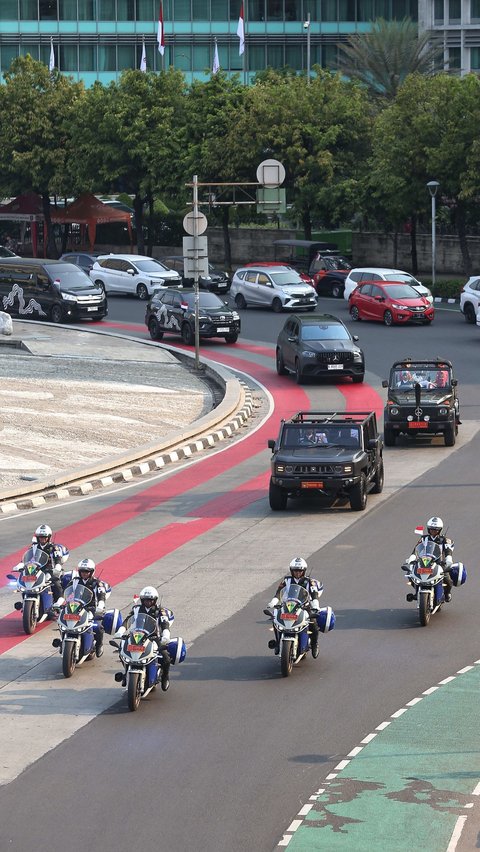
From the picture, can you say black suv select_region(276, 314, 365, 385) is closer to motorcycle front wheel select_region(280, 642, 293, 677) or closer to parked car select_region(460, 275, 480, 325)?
parked car select_region(460, 275, 480, 325)

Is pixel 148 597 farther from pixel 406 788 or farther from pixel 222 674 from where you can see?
pixel 406 788

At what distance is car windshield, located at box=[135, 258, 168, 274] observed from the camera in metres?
60.3

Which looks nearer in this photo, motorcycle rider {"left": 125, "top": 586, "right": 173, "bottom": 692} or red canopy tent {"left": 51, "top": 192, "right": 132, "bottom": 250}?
motorcycle rider {"left": 125, "top": 586, "right": 173, "bottom": 692}

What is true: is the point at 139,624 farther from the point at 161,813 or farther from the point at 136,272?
the point at 136,272

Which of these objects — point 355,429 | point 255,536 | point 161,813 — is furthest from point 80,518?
point 161,813

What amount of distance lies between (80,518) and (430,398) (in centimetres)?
950

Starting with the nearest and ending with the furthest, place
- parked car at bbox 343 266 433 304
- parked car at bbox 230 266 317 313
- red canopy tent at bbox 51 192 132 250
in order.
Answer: parked car at bbox 343 266 433 304, parked car at bbox 230 266 317 313, red canopy tent at bbox 51 192 132 250

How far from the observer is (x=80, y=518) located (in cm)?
2438

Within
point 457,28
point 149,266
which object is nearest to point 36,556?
point 149,266

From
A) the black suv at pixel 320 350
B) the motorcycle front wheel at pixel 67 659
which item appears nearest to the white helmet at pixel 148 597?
the motorcycle front wheel at pixel 67 659

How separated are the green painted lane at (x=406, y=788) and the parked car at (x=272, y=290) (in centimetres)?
4082

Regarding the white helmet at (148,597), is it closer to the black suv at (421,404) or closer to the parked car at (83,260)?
the black suv at (421,404)

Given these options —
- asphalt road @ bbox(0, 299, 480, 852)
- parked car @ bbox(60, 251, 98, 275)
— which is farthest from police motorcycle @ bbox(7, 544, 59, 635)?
parked car @ bbox(60, 251, 98, 275)

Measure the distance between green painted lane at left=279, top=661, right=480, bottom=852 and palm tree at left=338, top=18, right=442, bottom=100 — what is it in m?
73.2
